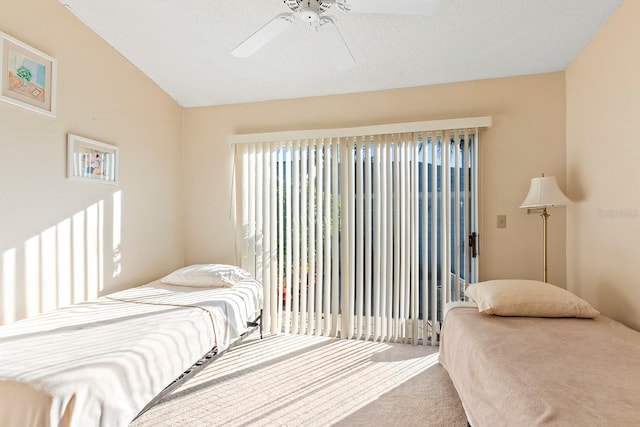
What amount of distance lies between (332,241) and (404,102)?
1456 mm

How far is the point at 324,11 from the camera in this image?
5.85 feet

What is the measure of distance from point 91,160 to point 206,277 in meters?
1.26

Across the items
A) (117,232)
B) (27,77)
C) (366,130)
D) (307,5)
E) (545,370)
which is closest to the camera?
(545,370)

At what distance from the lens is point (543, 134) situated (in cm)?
273

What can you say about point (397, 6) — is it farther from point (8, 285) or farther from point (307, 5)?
point (8, 285)

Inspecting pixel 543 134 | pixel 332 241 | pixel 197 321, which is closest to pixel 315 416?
pixel 197 321

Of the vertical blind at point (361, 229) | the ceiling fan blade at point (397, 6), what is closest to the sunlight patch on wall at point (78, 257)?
the vertical blind at point (361, 229)

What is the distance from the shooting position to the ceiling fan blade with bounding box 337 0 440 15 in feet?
5.15

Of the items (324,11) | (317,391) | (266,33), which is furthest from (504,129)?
(317,391)

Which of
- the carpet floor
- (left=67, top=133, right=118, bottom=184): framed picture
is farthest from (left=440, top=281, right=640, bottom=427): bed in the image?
(left=67, top=133, right=118, bottom=184): framed picture

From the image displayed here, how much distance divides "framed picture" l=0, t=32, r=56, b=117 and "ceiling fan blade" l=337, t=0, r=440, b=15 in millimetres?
1970

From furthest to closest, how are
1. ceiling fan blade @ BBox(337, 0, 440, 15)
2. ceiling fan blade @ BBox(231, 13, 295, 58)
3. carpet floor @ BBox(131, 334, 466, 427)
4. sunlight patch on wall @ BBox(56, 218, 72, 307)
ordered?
1. sunlight patch on wall @ BBox(56, 218, 72, 307)
2. carpet floor @ BBox(131, 334, 466, 427)
3. ceiling fan blade @ BBox(231, 13, 295, 58)
4. ceiling fan blade @ BBox(337, 0, 440, 15)

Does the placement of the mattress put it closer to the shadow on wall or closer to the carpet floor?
the carpet floor

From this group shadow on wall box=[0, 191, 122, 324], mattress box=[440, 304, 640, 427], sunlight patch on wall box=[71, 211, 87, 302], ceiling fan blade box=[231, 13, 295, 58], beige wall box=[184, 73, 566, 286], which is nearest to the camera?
mattress box=[440, 304, 640, 427]
